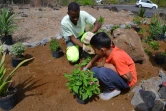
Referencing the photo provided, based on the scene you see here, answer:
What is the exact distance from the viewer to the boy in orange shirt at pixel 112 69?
106 inches

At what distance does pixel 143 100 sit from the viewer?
2.78 m

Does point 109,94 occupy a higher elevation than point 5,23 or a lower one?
lower

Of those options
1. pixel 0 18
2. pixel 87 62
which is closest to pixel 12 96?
pixel 87 62

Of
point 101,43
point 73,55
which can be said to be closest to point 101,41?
point 101,43

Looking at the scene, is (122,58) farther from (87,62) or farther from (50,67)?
(50,67)

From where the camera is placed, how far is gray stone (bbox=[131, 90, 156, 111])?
2.69 m

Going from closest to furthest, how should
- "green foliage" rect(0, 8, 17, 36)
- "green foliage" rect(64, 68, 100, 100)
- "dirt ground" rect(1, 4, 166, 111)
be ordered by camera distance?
"green foliage" rect(64, 68, 100, 100) < "dirt ground" rect(1, 4, 166, 111) < "green foliage" rect(0, 8, 17, 36)

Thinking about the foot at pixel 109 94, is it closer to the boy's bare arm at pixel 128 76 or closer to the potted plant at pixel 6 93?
the boy's bare arm at pixel 128 76

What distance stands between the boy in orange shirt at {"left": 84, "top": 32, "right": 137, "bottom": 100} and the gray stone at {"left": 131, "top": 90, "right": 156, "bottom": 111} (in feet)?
0.64

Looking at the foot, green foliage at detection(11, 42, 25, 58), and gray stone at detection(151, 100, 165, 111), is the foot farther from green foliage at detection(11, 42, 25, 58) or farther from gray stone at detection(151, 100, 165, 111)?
green foliage at detection(11, 42, 25, 58)

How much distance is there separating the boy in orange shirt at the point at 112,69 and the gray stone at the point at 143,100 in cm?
20

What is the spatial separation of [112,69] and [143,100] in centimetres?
59

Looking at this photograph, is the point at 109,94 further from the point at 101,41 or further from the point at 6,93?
the point at 6,93

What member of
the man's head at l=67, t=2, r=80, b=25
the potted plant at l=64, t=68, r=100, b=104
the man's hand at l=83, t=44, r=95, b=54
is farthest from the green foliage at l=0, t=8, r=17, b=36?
the potted plant at l=64, t=68, r=100, b=104
